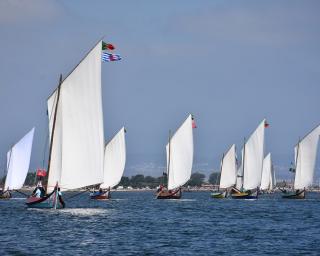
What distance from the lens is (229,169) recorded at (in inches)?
6831

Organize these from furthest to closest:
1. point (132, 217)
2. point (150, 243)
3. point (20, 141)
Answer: point (20, 141) < point (132, 217) < point (150, 243)

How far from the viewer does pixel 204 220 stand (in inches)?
3189

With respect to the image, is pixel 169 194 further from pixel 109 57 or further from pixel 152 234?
pixel 152 234

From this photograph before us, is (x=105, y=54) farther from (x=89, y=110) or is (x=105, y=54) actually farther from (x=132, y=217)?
(x=132, y=217)

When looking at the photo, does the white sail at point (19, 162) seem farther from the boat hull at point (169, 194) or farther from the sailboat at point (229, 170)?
the sailboat at point (229, 170)

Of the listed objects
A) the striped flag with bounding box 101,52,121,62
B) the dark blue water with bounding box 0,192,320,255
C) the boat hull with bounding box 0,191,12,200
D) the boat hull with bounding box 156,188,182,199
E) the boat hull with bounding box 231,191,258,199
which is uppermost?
the striped flag with bounding box 101,52,121,62

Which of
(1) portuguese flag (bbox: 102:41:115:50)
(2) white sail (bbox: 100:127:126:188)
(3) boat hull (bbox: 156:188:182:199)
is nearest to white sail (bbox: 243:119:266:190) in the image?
(3) boat hull (bbox: 156:188:182:199)

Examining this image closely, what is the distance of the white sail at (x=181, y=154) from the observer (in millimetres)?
137625

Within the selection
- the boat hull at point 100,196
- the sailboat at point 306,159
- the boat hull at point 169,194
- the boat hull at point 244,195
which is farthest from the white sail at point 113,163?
the sailboat at point 306,159

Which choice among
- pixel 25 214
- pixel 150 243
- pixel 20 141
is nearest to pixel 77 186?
pixel 25 214

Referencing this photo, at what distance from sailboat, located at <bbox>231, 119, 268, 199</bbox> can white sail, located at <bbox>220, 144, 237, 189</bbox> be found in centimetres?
1814

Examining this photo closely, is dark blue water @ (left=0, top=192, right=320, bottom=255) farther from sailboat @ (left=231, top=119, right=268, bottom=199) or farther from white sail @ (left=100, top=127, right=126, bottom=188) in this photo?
sailboat @ (left=231, top=119, right=268, bottom=199)

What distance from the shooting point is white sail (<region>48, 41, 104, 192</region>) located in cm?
7806

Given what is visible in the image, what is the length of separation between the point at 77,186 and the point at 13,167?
A: 193 ft
